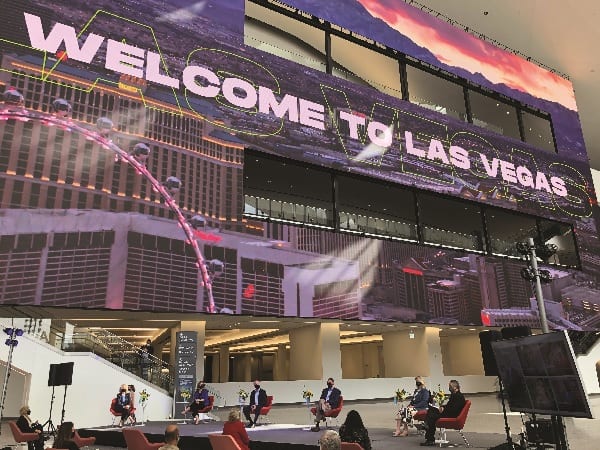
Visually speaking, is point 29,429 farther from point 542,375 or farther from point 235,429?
point 542,375

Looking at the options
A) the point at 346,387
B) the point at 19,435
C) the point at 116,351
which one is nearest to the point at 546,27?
the point at 346,387

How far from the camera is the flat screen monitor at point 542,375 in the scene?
3590mm

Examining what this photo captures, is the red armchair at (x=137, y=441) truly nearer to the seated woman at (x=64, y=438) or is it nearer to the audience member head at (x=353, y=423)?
the seated woman at (x=64, y=438)

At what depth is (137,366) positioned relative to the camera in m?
15.1

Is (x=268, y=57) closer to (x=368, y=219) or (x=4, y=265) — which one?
(x=368, y=219)

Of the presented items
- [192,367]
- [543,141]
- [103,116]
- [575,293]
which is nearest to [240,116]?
[103,116]

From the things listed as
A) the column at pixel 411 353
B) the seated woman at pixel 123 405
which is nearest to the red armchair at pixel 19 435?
the seated woman at pixel 123 405

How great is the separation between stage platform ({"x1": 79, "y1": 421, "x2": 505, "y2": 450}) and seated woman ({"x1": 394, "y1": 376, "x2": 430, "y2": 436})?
0.20 meters

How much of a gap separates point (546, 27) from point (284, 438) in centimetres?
2258

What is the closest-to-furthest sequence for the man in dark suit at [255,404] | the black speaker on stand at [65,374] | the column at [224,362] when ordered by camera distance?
the black speaker on stand at [65,374]
the man in dark suit at [255,404]
the column at [224,362]

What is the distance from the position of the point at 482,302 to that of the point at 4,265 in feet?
54.7

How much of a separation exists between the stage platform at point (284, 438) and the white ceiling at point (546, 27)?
764 inches

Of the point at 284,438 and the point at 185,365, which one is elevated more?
the point at 185,365

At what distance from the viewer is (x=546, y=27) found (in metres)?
23.2
